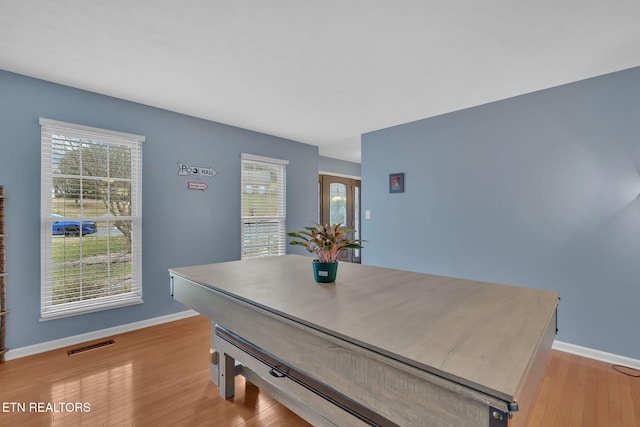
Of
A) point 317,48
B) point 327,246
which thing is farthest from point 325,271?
point 317,48

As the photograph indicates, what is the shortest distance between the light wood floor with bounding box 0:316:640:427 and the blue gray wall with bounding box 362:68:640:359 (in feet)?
2.10

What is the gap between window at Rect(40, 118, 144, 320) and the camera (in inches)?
108

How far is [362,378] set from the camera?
896 millimetres

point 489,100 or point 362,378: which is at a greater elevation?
point 489,100

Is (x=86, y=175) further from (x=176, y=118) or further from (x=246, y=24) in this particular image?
(x=246, y=24)

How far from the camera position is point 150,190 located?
3346 mm

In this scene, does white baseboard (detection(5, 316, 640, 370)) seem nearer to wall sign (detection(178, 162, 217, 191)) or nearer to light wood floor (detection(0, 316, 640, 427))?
light wood floor (detection(0, 316, 640, 427))

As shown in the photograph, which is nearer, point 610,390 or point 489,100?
point 610,390

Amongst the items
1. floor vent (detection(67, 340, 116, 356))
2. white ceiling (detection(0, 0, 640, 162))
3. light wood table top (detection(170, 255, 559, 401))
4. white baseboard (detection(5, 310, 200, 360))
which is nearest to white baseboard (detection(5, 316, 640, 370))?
white baseboard (detection(5, 310, 200, 360))

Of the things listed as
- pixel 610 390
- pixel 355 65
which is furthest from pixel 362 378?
pixel 610 390

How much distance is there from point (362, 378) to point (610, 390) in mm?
2469

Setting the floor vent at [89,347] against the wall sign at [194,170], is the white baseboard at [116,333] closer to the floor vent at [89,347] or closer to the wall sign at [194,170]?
the floor vent at [89,347]

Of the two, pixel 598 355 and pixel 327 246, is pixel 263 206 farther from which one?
pixel 598 355

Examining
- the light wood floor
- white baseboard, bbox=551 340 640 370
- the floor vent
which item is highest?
white baseboard, bbox=551 340 640 370
